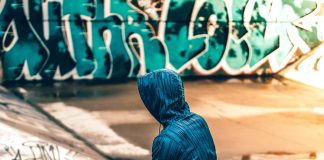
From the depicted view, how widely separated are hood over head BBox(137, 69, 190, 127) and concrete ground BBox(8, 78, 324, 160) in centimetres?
426

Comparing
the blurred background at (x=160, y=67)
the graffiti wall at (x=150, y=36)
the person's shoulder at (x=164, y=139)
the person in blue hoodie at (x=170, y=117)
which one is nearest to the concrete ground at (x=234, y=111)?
the blurred background at (x=160, y=67)

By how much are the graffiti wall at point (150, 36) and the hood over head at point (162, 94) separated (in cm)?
870

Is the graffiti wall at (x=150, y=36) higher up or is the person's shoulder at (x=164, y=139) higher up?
the person's shoulder at (x=164, y=139)

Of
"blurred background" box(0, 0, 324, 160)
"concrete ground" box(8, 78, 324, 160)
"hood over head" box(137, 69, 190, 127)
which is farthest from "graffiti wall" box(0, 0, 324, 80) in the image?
"hood over head" box(137, 69, 190, 127)

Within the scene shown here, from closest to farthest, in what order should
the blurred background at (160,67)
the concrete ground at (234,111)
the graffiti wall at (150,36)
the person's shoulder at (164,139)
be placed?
the person's shoulder at (164,139)
the concrete ground at (234,111)
the blurred background at (160,67)
the graffiti wall at (150,36)

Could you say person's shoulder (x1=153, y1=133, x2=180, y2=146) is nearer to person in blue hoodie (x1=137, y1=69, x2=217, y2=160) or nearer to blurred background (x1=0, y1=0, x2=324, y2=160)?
person in blue hoodie (x1=137, y1=69, x2=217, y2=160)

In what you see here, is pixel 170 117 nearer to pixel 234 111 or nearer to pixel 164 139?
pixel 164 139

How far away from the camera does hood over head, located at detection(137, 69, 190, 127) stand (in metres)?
2.45

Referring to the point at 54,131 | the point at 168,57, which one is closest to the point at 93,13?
the point at 168,57

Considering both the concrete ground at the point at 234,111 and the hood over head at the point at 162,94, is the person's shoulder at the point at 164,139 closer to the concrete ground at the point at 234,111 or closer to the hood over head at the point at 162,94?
the hood over head at the point at 162,94

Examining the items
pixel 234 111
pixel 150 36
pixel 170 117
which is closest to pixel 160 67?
pixel 150 36

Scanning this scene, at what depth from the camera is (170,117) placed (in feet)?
8.25


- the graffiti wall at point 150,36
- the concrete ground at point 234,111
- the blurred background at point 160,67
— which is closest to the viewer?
the concrete ground at point 234,111

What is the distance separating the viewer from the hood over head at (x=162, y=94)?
2.45 meters
